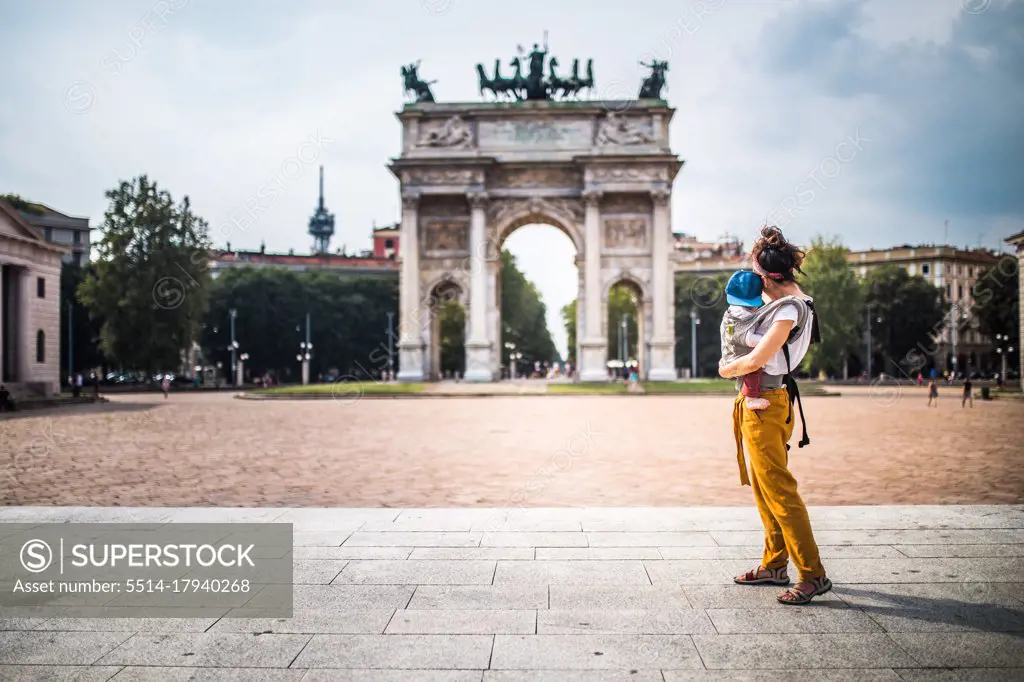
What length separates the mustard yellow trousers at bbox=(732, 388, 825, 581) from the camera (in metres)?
5.89

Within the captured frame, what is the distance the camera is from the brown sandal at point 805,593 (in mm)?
5754

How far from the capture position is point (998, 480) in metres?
12.6

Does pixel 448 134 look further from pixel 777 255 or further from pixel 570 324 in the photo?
pixel 570 324

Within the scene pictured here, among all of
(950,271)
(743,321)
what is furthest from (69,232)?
(743,321)

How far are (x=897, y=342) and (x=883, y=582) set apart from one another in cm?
9470

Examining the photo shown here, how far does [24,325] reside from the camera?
47.0 metres

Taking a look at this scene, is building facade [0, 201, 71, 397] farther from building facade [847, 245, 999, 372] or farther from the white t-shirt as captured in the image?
building facade [847, 245, 999, 372]

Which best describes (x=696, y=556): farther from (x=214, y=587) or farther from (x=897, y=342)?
(x=897, y=342)

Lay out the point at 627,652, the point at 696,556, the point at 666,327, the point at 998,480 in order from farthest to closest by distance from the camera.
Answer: the point at 666,327 < the point at 998,480 < the point at 696,556 < the point at 627,652

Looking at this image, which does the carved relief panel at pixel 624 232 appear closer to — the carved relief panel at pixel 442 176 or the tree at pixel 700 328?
the carved relief panel at pixel 442 176

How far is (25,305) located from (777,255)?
4938 cm

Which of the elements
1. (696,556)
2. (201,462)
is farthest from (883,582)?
(201,462)

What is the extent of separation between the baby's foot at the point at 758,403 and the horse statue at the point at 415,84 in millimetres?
54152

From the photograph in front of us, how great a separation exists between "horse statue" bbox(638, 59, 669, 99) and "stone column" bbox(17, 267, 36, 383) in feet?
124
